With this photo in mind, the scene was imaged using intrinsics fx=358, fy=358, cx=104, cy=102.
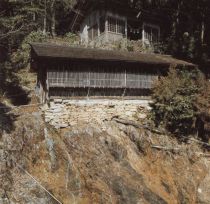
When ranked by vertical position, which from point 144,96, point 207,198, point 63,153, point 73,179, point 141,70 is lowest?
point 207,198

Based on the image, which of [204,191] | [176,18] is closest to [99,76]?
[204,191]

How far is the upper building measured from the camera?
1373 inches

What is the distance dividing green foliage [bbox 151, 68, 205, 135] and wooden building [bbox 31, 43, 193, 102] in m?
1.45

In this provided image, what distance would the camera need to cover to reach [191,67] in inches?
1123

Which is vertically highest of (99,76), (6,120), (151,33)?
A: (151,33)

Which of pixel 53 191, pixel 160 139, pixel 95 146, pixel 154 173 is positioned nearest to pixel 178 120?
pixel 160 139

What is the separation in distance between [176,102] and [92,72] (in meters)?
6.14

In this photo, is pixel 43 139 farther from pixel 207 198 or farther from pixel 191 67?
pixel 191 67

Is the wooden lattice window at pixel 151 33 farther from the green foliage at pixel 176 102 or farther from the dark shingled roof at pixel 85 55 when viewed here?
the green foliage at pixel 176 102

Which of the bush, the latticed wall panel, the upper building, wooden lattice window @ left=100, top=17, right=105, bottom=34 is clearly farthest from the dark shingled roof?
wooden lattice window @ left=100, top=17, right=105, bottom=34

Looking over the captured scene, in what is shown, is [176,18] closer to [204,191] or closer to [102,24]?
[102,24]

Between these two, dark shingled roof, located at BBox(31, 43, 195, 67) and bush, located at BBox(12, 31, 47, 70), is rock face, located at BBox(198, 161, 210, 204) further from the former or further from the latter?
bush, located at BBox(12, 31, 47, 70)

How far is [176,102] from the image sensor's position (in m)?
24.7

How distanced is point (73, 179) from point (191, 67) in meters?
14.1
